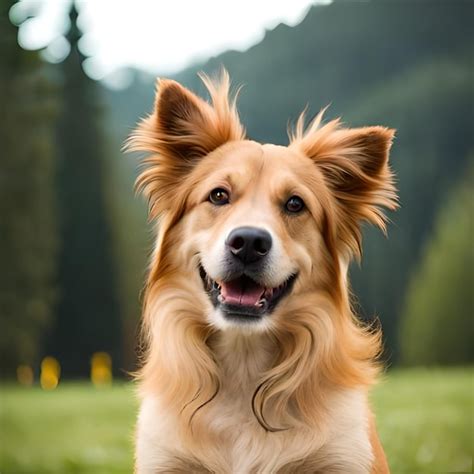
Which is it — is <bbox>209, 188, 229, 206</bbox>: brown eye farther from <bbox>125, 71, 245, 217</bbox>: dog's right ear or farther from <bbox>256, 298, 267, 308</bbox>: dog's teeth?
<bbox>256, 298, 267, 308</bbox>: dog's teeth

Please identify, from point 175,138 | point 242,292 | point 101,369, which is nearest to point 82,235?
point 101,369

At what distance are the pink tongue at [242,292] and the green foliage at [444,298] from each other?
26.3ft

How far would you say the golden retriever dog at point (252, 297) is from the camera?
11.6ft

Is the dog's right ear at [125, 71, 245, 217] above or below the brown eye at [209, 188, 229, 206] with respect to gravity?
above

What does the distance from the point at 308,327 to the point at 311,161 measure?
80 cm

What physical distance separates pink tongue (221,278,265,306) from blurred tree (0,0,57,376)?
8224mm

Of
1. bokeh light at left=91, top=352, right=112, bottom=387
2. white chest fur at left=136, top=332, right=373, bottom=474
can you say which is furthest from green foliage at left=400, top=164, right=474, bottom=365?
white chest fur at left=136, top=332, right=373, bottom=474

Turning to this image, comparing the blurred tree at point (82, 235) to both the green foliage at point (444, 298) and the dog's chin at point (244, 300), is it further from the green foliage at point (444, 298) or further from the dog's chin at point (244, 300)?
the dog's chin at point (244, 300)

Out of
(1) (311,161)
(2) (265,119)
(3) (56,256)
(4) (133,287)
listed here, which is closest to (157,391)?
(1) (311,161)

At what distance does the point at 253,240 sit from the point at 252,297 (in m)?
0.30

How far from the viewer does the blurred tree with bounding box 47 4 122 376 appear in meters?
11.4

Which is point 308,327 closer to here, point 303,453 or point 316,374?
point 316,374

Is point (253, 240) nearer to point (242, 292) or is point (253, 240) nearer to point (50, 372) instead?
point (242, 292)

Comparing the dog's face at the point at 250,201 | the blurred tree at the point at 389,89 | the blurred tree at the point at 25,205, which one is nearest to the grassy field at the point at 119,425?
the blurred tree at the point at 25,205
